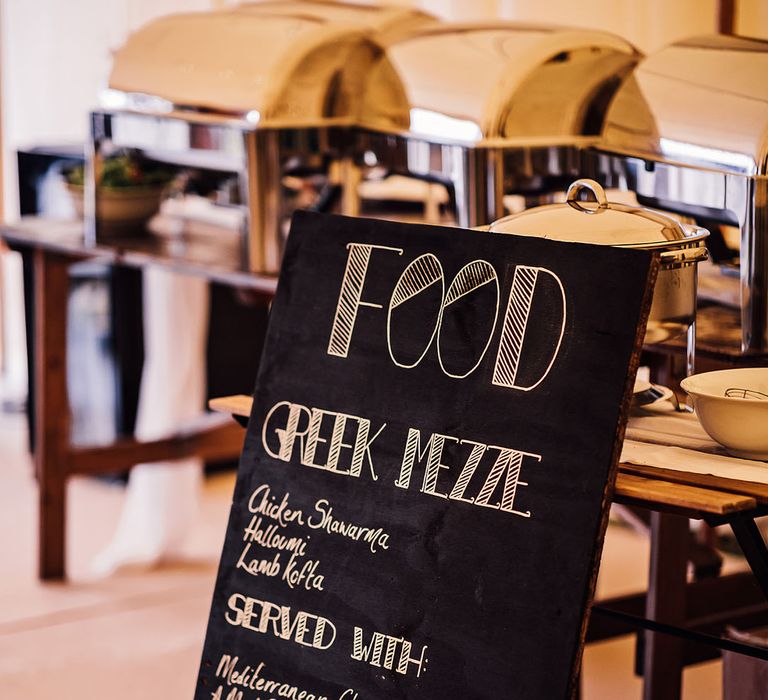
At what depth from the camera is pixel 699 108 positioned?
5.51 ft

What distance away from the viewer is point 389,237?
4.53ft

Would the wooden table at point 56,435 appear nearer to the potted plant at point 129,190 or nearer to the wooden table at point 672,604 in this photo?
the potted plant at point 129,190

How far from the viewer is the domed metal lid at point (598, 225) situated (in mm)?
1337

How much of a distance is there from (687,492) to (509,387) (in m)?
0.20

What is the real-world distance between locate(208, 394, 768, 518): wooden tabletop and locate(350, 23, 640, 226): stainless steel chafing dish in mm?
828

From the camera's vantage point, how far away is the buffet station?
1.19m

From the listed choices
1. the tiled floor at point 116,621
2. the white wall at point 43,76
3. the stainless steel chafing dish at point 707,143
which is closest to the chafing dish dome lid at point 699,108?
the stainless steel chafing dish at point 707,143

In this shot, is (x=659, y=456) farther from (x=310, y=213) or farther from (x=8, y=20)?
(x=8, y=20)

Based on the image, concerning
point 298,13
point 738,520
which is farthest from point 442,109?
point 738,520

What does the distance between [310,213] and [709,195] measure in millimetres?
559

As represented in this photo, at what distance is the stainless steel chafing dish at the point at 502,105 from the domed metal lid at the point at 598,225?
585mm

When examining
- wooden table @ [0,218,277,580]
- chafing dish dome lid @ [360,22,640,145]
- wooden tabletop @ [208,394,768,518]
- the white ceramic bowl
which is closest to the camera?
wooden tabletop @ [208,394,768,518]

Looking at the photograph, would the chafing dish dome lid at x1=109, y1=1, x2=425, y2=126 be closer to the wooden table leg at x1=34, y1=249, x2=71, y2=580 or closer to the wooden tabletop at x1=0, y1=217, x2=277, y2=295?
the wooden tabletop at x1=0, y1=217, x2=277, y2=295

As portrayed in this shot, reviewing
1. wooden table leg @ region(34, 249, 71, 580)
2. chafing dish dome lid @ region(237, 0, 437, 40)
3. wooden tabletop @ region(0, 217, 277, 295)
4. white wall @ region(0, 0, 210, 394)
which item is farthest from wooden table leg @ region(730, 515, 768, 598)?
white wall @ region(0, 0, 210, 394)
